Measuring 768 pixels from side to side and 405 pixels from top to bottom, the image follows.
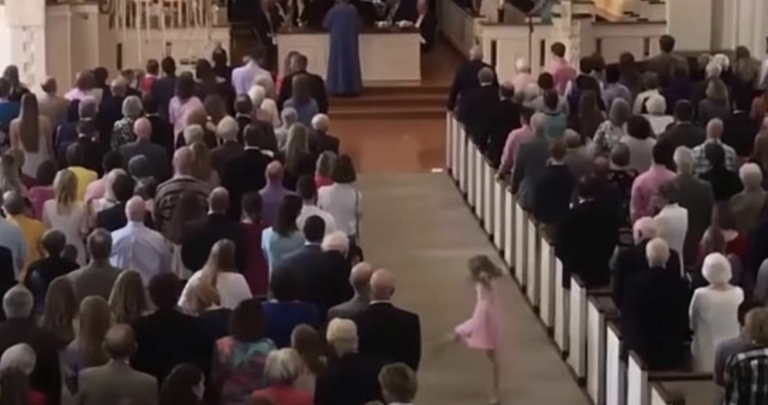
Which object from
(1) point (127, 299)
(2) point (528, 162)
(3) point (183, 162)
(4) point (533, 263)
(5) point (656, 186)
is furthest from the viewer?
(2) point (528, 162)

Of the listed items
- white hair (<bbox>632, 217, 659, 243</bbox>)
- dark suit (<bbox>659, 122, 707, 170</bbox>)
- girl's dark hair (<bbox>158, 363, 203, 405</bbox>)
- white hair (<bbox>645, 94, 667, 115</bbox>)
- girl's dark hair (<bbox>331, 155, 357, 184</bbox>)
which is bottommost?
girl's dark hair (<bbox>158, 363, 203, 405</bbox>)

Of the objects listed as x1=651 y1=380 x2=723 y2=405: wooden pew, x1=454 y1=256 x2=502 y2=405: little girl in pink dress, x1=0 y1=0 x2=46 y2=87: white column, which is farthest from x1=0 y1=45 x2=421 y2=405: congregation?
x1=0 y1=0 x2=46 y2=87: white column

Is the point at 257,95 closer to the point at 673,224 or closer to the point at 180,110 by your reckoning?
the point at 180,110

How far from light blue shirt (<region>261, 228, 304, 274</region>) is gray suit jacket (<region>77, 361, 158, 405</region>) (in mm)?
2642

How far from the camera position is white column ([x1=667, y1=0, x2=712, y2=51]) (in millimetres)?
22672

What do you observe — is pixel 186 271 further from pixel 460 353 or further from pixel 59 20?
pixel 59 20

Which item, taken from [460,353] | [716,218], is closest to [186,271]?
[460,353]

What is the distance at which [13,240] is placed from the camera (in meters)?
11.5

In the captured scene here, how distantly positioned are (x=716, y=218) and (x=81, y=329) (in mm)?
5019

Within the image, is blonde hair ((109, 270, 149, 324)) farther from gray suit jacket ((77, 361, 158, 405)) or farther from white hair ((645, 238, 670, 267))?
white hair ((645, 238, 670, 267))

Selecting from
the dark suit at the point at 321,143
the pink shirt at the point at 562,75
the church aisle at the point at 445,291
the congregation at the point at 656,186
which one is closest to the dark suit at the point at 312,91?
the church aisle at the point at 445,291

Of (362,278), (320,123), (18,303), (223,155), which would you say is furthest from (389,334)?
(320,123)

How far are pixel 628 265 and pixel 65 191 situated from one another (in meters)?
3.97

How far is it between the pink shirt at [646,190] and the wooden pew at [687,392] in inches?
112
